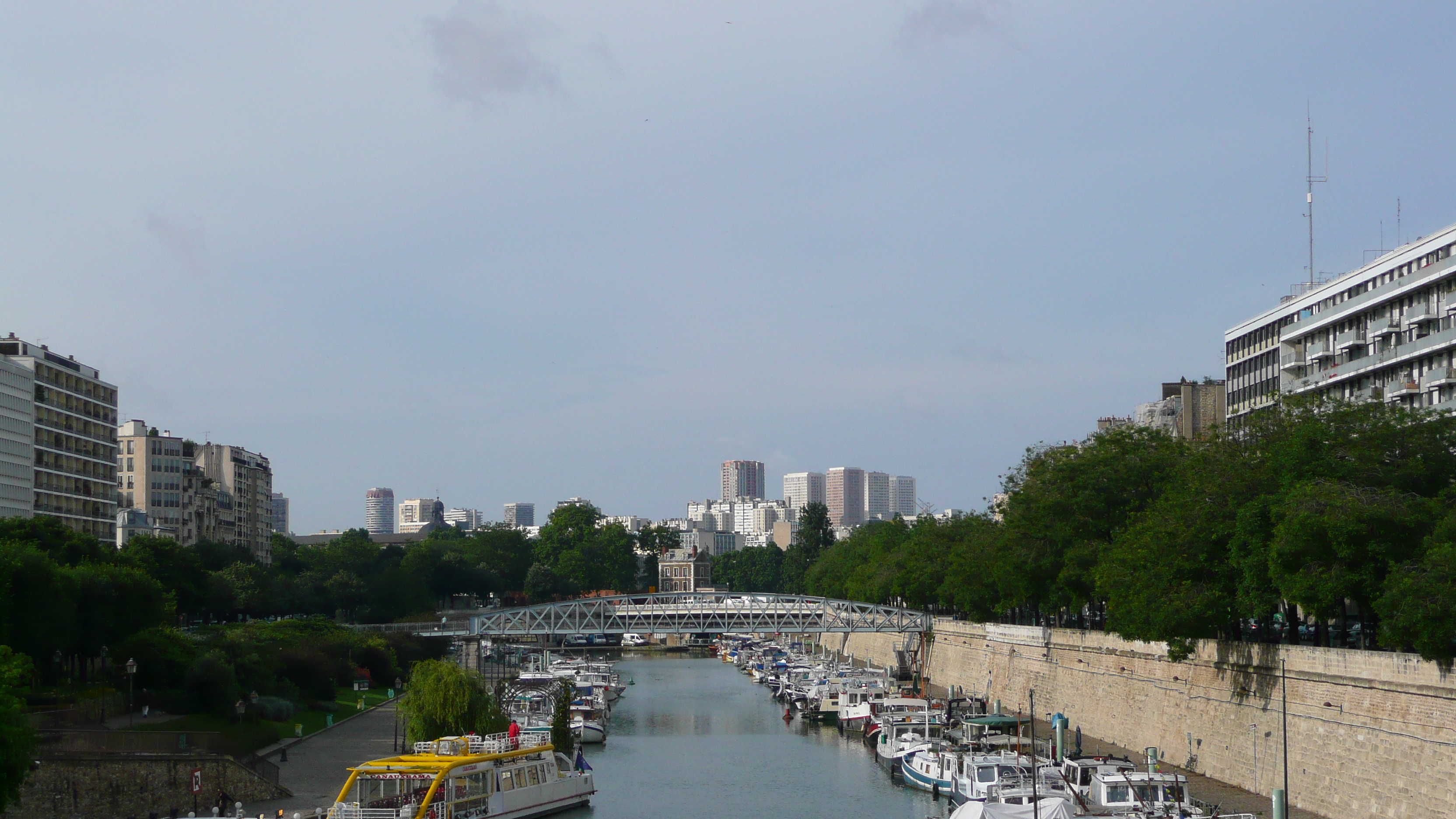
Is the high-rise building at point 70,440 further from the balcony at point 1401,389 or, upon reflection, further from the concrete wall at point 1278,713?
the balcony at point 1401,389

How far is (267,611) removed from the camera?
145000 millimetres

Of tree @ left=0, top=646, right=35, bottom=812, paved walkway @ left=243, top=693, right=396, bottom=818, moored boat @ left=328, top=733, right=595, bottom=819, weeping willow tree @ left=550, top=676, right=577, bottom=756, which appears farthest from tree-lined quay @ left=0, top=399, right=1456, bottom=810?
moored boat @ left=328, top=733, right=595, bottom=819

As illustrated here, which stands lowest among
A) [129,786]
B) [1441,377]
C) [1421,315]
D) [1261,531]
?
[129,786]

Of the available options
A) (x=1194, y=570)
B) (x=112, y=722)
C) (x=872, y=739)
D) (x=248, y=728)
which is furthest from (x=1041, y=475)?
(x=112, y=722)

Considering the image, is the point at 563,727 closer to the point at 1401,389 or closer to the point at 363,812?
the point at 363,812

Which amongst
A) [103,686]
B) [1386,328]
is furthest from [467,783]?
[1386,328]

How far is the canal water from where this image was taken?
213ft

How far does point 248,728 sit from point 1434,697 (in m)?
54.1

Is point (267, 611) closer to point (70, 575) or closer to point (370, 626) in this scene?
point (370, 626)

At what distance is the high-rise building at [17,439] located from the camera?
125 metres

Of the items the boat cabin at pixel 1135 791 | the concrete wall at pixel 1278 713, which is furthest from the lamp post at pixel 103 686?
the concrete wall at pixel 1278 713

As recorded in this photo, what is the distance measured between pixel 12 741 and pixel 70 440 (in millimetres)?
104360

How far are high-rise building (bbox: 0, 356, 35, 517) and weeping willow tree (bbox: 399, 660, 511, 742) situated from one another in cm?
6989

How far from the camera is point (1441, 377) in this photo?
93500mm
